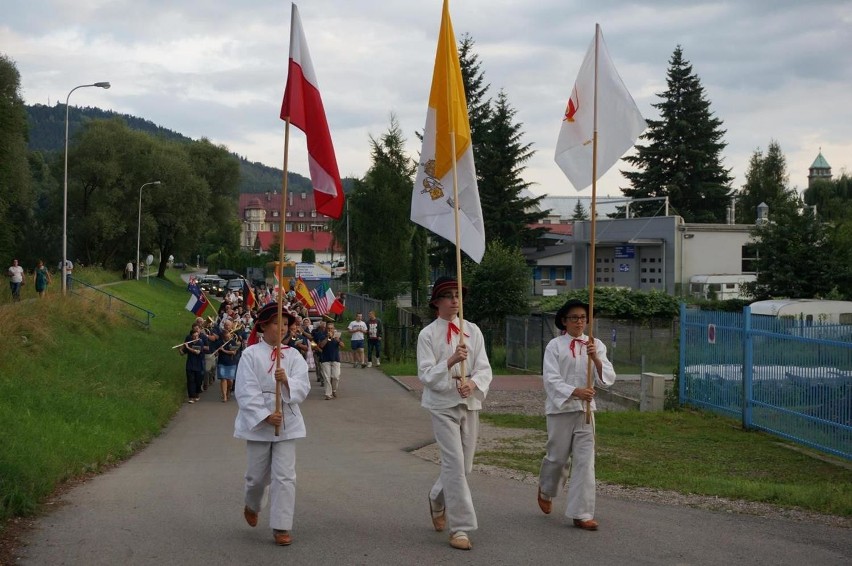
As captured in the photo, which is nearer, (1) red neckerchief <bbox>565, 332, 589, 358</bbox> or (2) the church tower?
(1) red neckerchief <bbox>565, 332, 589, 358</bbox>

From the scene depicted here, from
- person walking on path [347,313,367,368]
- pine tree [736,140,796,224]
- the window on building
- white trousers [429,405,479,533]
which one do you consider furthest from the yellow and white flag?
pine tree [736,140,796,224]

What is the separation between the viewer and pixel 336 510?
26.6 ft

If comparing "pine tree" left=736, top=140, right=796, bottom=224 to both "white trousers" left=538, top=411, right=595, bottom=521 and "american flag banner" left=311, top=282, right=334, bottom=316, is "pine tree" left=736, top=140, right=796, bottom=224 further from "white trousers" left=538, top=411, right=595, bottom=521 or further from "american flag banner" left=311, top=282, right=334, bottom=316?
"white trousers" left=538, top=411, right=595, bottom=521

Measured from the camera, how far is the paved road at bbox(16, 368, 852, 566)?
6.58 m

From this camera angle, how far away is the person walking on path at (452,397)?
691 centimetres

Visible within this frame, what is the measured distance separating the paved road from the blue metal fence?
5.27 metres

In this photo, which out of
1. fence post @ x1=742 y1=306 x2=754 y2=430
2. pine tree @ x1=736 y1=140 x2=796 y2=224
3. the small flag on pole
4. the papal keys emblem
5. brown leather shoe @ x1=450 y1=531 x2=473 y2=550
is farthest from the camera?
pine tree @ x1=736 y1=140 x2=796 y2=224

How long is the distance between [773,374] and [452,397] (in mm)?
8957

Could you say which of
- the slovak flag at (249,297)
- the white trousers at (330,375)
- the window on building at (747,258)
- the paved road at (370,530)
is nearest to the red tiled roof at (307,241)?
the window on building at (747,258)

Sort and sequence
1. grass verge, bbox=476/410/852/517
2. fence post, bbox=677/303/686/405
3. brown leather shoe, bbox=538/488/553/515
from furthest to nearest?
fence post, bbox=677/303/686/405
grass verge, bbox=476/410/852/517
brown leather shoe, bbox=538/488/553/515

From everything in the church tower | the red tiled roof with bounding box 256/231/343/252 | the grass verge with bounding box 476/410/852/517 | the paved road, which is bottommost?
the grass verge with bounding box 476/410/852/517

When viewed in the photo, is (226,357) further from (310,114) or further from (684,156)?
(684,156)

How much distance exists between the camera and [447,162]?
8.23m

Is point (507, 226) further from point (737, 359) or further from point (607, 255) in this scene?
point (737, 359)
